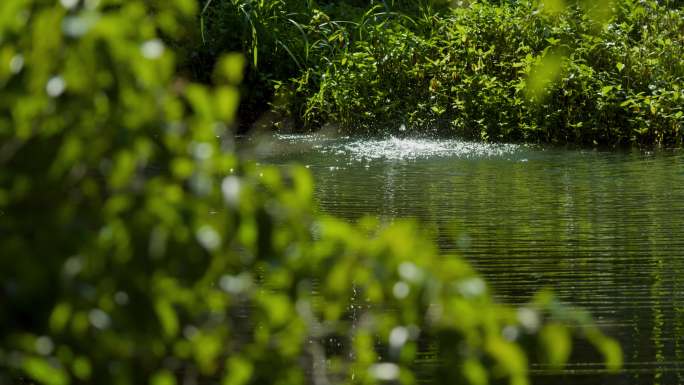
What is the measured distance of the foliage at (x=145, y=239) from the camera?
172 centimetres

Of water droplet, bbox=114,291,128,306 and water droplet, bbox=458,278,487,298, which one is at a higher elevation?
water droplet, bbox=458,278,487,298

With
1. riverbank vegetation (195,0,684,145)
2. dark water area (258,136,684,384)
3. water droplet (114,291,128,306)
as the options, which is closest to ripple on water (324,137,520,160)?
dark water area (258,136,684,384)

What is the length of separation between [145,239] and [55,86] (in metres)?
0.24

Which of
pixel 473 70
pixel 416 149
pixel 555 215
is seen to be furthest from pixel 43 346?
pixel 473 70

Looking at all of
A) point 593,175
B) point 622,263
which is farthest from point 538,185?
point 622,263

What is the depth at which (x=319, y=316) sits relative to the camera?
13.4ft

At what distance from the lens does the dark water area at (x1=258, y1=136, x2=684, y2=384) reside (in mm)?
3992

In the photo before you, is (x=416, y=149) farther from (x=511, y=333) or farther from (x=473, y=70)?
(x=511, y=333)

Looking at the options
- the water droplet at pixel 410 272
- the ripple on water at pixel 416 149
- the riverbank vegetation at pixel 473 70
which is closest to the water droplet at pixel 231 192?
the water droplet at pixel 410 272

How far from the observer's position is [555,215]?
6379 mm

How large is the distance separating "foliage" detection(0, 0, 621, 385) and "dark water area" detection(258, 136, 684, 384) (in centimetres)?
32

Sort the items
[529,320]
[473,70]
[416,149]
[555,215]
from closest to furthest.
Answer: [529,320]
[555,215]
[416,149]
[473,70]

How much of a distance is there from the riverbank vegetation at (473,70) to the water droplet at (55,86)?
7948mm

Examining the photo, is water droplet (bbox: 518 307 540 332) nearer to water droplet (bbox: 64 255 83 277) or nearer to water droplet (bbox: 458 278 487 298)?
water droplet (bbox: 458 278 487 298)
